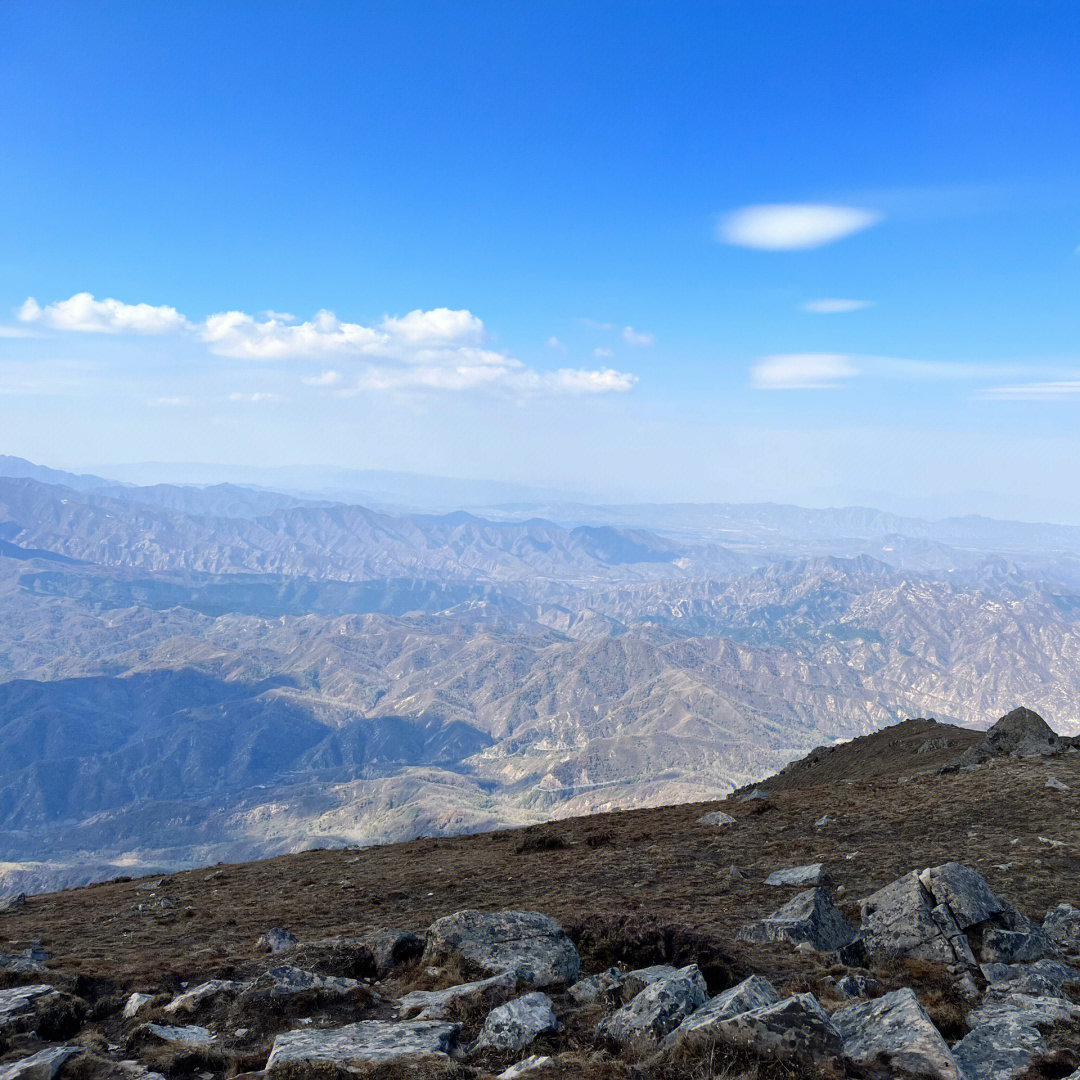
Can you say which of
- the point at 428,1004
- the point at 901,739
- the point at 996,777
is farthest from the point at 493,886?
the point at 901,739

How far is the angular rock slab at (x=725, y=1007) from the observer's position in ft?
32.3

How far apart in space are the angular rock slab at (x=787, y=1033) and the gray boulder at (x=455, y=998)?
4.70 m

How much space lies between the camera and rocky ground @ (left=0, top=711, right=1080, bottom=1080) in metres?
10.1

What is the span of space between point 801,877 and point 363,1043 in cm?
1466

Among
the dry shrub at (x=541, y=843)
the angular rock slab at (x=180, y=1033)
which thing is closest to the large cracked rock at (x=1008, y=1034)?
the angular rock slab at (x=180, y=1033)

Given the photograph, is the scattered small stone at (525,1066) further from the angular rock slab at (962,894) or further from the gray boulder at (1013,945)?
the angular rock slab at (962,894)

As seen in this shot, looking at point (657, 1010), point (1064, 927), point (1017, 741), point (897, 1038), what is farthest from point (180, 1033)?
point (1017, 741)

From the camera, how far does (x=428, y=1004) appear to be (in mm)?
12680

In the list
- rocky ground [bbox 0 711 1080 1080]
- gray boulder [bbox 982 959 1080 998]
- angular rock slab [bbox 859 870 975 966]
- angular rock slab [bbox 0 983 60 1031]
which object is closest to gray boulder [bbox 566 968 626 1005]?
rocky ground [bbox 0 711 1080 1080]

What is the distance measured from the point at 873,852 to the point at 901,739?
36278mm

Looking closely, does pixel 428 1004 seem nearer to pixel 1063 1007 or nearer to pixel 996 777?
pixel 1063 1007

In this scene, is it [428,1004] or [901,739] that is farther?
[901,739]

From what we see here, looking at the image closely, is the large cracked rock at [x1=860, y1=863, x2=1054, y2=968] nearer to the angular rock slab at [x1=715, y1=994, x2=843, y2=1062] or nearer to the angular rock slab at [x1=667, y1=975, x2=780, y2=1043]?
the angular rock slab at [x1=667, y1=975, x2=780, y2=1043]

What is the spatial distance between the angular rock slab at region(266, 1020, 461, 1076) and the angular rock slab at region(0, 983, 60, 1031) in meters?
5.00
